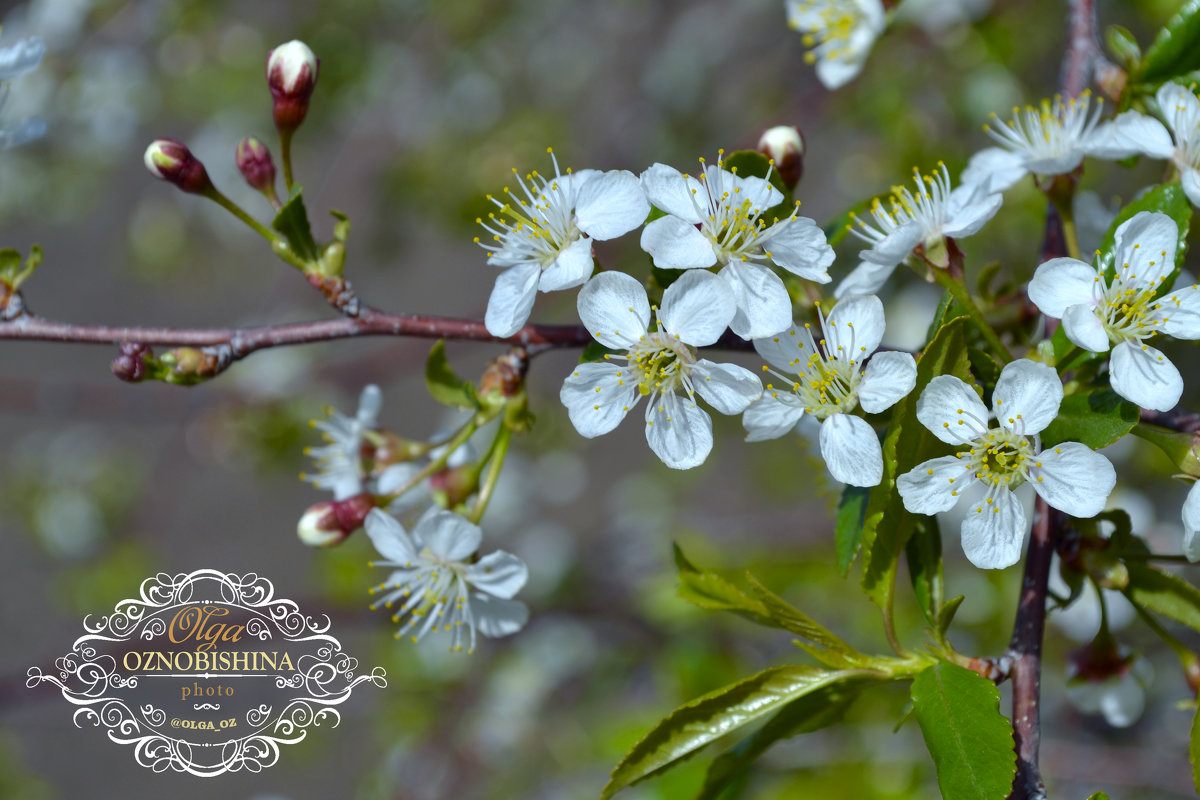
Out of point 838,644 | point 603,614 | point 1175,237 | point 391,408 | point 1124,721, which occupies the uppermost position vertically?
point 1175,237

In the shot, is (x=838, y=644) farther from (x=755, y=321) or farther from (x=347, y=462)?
(x=347, y=462)

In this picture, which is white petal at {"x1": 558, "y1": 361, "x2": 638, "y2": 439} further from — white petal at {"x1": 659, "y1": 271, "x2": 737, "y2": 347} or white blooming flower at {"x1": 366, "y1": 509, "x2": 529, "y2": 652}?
white blooming flower at {"x1": 366, "y1": 509, "x2": 529, "y2": 652}

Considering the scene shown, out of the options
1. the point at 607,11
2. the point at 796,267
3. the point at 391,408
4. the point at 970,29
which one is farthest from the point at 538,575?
the point at 607,11

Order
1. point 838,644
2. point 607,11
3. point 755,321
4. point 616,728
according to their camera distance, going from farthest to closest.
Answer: point 607,11, point 616,728, point 838,644, point 755,321

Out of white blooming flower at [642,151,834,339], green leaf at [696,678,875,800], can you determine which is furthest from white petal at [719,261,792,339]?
green leaf at [696,678,875,800]

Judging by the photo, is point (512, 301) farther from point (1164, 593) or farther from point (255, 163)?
point (1164, 593)

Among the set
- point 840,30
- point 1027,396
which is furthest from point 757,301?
point 840,30
